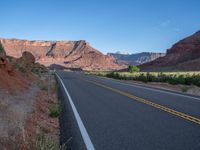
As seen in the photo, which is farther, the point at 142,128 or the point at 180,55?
the point at 180,55

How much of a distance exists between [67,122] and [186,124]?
11.8ft

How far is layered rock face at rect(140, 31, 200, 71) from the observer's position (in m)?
132

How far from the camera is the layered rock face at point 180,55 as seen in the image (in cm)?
13189

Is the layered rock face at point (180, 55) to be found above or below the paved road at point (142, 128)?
above

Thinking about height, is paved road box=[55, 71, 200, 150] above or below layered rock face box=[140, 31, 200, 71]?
below

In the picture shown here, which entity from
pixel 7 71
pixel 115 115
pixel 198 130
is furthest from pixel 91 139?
pixel 7 71

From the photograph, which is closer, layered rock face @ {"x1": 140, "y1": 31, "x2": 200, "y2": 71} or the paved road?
the paved road

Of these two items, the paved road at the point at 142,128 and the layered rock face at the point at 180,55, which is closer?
the paved road at the point at 142,128

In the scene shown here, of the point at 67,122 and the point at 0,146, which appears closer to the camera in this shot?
the point at 0,146

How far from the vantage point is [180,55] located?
143500 millimetres

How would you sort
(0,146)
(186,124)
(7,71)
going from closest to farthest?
(0,146) < (186,124) < (7,71)

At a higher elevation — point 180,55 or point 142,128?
point 180,55

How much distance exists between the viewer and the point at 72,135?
27.3ft

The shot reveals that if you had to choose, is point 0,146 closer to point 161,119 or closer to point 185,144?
point 185,144
